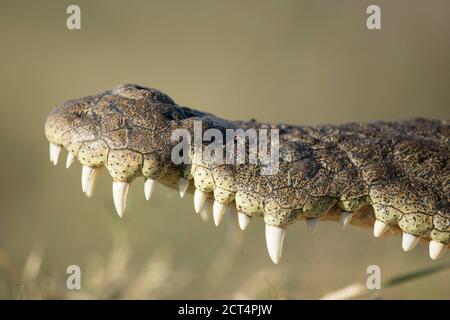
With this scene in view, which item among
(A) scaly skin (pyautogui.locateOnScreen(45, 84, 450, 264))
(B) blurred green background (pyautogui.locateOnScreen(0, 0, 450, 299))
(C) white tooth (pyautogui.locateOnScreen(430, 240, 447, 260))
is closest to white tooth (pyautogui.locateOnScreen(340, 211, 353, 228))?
(A) scaly skin (pyautogui.locateOnScreen(45, 84, 450, 264))

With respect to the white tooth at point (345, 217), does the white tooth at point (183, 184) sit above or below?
above

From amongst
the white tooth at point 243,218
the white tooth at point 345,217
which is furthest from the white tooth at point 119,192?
the white tooth at point 345,217

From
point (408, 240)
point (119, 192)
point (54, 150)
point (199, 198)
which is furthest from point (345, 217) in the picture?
point (54, 150)

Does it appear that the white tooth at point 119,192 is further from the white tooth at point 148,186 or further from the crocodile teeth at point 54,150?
the crocodile teeth at point 54,150

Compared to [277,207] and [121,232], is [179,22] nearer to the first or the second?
[121,232]

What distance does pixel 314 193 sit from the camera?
2.82 metres

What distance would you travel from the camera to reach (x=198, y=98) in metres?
11.3

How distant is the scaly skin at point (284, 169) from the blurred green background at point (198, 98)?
1.09 metres

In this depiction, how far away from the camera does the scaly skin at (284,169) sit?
278cm

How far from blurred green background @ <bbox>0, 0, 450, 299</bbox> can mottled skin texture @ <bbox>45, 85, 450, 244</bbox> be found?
1.09 metres

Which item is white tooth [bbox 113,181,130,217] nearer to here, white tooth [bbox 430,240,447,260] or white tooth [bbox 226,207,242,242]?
white tooth [bbox 226,207,242,242]

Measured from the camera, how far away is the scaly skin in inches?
110
